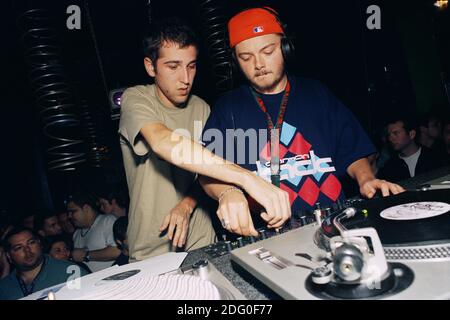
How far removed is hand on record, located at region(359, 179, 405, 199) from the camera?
4.48ft

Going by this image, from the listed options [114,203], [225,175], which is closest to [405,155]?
[225,175]

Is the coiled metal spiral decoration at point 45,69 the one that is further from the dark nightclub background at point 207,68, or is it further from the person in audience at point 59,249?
the person in audience at point 59,249

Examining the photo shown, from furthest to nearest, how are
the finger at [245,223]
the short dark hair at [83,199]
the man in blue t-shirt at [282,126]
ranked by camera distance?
the short dark hair at [83,199] < the man in blue t-shirt at [282,126] < the finger at [245,223]

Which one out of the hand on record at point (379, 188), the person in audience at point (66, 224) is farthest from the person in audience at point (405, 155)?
the person in audience at point (66, 224)

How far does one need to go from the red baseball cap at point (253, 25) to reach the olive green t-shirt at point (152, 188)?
59 cm

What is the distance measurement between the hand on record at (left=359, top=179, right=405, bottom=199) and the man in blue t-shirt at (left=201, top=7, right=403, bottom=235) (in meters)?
0.13

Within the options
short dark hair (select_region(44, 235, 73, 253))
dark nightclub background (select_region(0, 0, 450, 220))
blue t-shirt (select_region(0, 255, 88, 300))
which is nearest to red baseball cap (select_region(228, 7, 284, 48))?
dark nightclub background (select_region(0, 0, 450, 220))

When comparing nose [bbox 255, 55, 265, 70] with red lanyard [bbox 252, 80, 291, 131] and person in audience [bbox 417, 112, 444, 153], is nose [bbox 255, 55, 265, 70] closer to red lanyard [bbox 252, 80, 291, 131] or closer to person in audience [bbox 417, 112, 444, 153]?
red lanyard [bbox 252, 80, 291, 131]

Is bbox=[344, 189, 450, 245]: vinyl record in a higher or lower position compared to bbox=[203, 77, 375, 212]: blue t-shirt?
lower

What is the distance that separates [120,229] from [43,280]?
1.29m

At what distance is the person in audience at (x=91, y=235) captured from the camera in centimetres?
513

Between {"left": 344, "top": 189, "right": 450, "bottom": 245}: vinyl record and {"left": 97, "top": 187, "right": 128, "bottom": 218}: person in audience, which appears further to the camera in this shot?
{"left": 97, "top": 187, "right": 128, "bottom": 218}: person in audience

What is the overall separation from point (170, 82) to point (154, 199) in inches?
27.9

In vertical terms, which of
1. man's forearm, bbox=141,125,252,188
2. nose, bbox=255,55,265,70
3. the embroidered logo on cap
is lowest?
man's forearm, bbox=141,125,252,188
